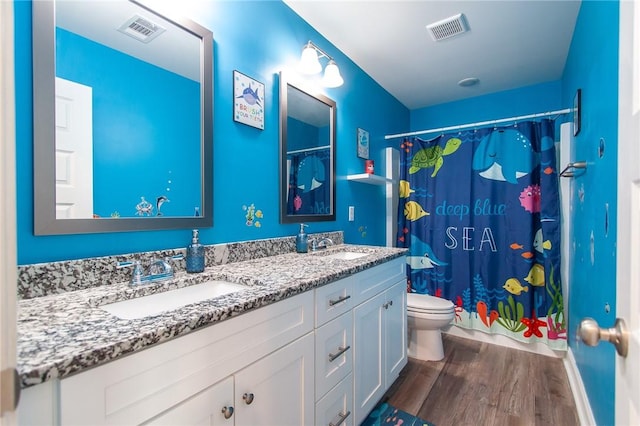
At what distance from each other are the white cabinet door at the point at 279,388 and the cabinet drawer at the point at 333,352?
0.05m

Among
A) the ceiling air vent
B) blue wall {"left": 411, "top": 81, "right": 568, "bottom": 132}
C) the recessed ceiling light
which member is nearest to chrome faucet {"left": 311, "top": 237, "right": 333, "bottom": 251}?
the ceiling air vent

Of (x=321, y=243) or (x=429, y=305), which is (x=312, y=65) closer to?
(x=321, y=243)

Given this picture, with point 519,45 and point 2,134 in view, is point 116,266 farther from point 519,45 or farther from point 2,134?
point 519,45

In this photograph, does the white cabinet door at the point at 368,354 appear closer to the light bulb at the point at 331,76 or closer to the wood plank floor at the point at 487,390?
the wood plank floor at the point at 487,390

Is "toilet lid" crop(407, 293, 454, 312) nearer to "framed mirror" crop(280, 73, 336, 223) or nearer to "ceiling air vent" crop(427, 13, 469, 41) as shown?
"framed mirror" crop(280, 73, 336, 223)

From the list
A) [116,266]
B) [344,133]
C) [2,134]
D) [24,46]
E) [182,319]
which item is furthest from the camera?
[344,133]

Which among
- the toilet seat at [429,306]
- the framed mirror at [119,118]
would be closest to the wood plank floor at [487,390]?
the toilet seat at [429,306]

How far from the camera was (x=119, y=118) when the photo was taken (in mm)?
1083

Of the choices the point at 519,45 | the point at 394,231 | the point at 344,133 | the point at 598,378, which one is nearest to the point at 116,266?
the point at 344,133

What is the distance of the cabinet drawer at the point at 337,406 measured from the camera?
3.88ft

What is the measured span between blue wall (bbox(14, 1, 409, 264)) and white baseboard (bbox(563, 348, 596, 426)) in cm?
165

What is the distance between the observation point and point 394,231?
296 cm

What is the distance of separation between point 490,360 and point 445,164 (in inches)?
64.7

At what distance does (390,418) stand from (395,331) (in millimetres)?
455
